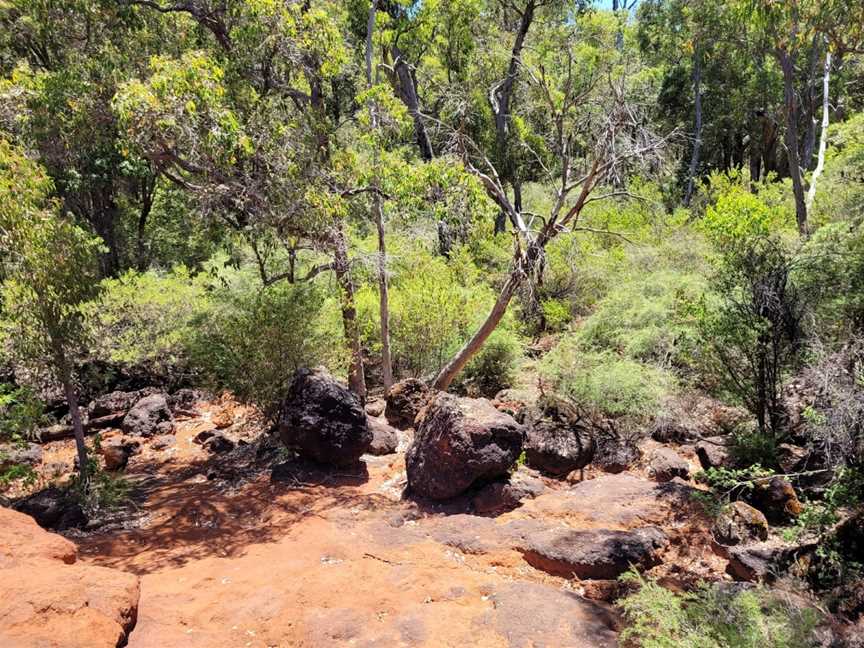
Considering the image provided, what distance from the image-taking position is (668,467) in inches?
331

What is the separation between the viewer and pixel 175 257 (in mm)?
23328

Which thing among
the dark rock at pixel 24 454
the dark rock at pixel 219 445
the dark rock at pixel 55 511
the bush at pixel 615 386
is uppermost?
the bush at pixel 615 386

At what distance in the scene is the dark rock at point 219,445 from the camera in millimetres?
11094

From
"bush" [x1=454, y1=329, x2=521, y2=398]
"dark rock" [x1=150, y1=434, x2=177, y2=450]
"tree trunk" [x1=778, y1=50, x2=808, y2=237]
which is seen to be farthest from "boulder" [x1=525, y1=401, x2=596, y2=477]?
"dark rock" [x1=150, y1=434, x2=177, y2=450]

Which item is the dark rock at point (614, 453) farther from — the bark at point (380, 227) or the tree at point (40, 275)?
the tree at point (40, 275)

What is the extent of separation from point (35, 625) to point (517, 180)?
17.3m

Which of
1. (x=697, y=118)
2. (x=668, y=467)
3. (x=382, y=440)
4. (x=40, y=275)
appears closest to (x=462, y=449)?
(x=382, y=440)

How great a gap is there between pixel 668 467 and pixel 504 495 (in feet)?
8.63

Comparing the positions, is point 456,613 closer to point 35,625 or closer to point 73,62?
point 35,625

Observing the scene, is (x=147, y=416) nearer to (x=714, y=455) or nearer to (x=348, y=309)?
(x=348, y=309)

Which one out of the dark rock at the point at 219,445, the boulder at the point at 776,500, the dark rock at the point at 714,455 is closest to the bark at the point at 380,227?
the dark rock at the point at 219,445

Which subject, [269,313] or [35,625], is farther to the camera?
[269,313]

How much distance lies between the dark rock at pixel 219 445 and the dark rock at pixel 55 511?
10.5 ft

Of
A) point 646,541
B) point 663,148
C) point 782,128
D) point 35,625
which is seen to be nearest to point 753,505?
point 646,541
